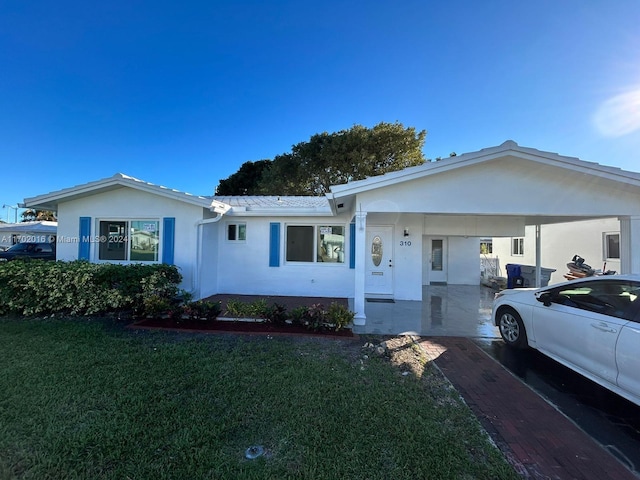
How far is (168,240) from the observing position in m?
8.26

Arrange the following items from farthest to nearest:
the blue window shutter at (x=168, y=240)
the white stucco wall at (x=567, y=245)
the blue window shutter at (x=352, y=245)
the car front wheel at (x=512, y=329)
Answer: the white stucco wall at (x=567, y=245), the blue window shutter at (x=352, y=245), the blue window shutter at (x=168, y=240), the car front wheel at (x=512, y=329)

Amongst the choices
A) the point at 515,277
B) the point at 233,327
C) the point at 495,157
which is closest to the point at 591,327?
the point at 495,157

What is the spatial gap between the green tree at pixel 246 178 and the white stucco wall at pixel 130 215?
1795 cm

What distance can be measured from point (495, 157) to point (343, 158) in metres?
13.9

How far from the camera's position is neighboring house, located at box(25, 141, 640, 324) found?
19.7 ft

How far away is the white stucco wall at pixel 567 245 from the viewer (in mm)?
11945

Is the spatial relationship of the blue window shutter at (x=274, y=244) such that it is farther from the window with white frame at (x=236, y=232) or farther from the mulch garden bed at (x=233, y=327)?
the mulch garden bed at (x=233, y=327)

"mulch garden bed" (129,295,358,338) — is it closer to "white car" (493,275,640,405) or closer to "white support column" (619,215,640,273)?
"white car" (493,275,640,405)

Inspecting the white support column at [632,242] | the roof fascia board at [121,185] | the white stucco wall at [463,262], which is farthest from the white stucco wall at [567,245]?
the roof fascia board at [121,185]

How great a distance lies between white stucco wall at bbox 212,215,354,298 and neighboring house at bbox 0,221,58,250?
1255cm

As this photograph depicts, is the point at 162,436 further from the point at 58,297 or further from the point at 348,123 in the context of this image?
the point at 348,123

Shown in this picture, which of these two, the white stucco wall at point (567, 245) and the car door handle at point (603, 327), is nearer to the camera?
the car door handle at point (603, 327)

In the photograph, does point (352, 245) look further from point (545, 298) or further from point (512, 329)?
point (545, 298)

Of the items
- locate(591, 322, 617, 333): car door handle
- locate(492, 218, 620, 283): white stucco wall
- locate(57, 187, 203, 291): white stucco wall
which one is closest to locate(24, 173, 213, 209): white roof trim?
locate(57, 187, 203, 291): white stucco wall
